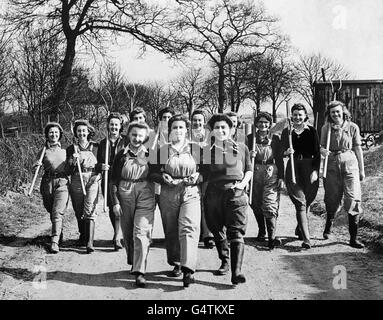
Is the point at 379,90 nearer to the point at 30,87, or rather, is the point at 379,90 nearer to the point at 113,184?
the point at 30,87

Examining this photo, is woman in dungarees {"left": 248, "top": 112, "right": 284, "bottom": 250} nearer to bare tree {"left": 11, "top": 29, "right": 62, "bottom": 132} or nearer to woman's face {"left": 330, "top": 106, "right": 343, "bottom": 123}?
woman's face {"left": 330, "top": 106, "right": 343, "bottom": 123}

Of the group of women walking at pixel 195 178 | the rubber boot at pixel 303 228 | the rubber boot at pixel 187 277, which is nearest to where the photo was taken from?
the rubber boot at pixel 187 277

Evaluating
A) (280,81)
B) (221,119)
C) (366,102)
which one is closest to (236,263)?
(221,119)

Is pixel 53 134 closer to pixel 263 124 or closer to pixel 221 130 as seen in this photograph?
pixel 221 130

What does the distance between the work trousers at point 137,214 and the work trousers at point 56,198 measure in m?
1.43

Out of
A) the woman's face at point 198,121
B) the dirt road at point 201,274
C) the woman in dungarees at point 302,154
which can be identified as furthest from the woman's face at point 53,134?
the woman in dungarees at point 302,154

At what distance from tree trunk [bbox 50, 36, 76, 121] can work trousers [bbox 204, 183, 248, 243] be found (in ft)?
31.8

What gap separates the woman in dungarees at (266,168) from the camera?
6.34 m

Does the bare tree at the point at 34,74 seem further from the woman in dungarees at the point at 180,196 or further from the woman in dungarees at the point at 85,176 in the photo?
the woman in dungarees at the point at 180,196

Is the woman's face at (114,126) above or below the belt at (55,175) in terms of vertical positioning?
above

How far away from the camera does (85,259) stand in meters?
5.80
